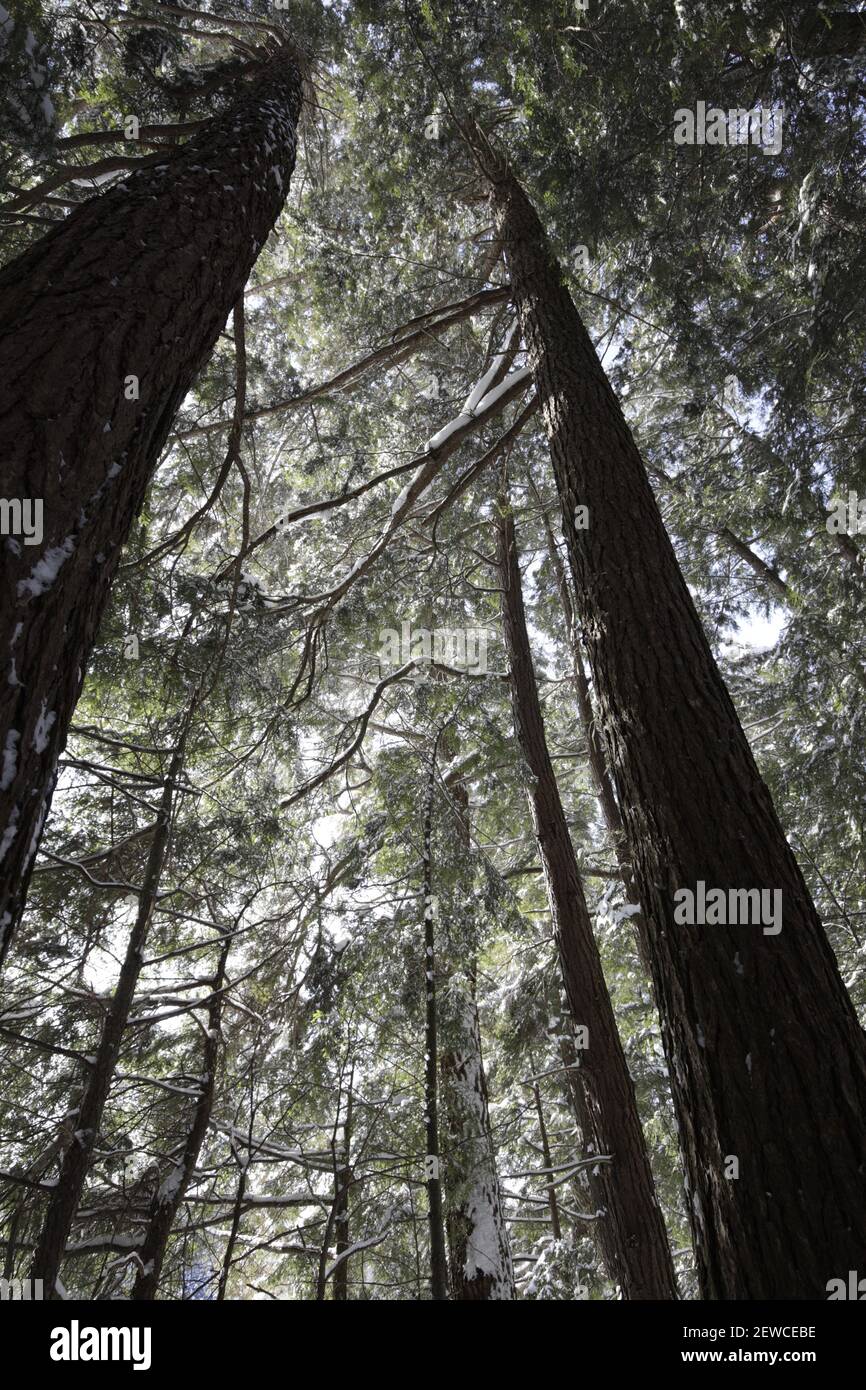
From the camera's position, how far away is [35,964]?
459cm

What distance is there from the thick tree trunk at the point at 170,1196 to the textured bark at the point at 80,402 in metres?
2.98

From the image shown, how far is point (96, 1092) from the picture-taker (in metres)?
3.71

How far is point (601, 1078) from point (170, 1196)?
2.79 meters

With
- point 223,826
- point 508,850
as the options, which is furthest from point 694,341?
point 508,850

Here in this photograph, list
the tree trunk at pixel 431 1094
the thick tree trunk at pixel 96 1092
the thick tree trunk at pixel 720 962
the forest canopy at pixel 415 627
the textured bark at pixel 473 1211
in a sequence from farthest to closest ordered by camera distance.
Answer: the textured bark at pixel 473 1211
the thick tree trunk at pixel 96 1092
the tree trunk at pixel 431 1094
the forest canopy at pixel 415 627
the thick tree trunk at pixel 720 962

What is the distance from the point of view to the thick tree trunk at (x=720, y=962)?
1.89m

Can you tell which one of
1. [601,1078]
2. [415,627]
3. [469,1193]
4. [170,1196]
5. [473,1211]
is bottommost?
[473,1211]

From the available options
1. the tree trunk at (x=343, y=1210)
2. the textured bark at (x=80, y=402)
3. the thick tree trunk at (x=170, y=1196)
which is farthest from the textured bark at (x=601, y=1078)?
the textured bark at (x=80, y=402)

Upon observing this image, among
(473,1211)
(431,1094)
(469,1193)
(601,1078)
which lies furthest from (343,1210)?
(601,1078)

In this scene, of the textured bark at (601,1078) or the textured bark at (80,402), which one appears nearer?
the textured bark at (80,402)

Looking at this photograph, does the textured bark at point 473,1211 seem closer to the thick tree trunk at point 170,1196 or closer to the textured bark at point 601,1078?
the textured bark at point 601,1078

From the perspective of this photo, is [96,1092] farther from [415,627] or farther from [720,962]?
[415,627]

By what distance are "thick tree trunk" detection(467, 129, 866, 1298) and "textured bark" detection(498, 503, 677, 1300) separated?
302 centimetres

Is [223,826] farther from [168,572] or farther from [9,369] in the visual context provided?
[9,369]
